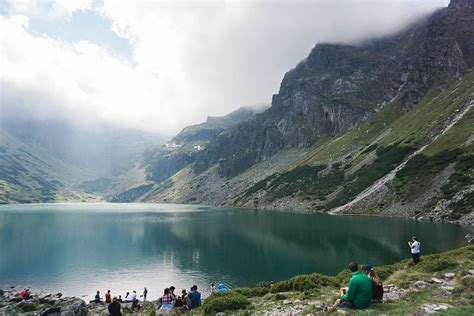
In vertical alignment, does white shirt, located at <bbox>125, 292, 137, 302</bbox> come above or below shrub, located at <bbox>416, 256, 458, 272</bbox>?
below

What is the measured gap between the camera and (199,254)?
235ft

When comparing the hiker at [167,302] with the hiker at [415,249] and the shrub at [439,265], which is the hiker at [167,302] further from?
the hiker at [415,249]

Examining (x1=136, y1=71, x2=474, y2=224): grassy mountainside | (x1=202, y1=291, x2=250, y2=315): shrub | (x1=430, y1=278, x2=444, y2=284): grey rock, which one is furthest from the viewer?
(x1=136, y1=71, x2=474, y2=224): grassy mountainside

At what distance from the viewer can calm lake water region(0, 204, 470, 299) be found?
175 ft

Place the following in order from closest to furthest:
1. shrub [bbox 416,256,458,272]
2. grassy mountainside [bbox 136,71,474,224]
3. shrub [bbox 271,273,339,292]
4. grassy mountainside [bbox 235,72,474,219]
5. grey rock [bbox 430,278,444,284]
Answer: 1. grey rock [bbox 430,278,444,284]
2. shrub [bbox 416,256,458,272]
3. shrub [bbox 271,273,339,292]
4. grassy mountainside [bbox 136,71,474,224]
5. grassy mountainside [bbox 235,72,474,219]

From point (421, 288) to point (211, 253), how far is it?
5391cm

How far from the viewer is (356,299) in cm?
1622

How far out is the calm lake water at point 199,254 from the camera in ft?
175

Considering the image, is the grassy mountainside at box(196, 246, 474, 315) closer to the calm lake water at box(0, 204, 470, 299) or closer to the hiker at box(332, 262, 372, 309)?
the hiker at box(332, 262, 372, 309)

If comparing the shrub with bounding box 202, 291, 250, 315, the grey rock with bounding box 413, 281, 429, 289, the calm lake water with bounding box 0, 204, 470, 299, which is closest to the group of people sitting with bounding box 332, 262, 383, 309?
the grey rock with bounding box 413, 281, 429, 289

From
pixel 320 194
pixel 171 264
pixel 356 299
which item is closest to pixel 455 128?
pixel 320 194

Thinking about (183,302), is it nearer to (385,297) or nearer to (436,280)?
(385,297)

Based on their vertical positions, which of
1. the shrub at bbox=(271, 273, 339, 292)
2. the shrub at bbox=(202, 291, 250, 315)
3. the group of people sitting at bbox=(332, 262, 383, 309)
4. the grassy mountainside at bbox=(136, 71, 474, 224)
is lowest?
the shrub at bbox=(271, 273, 339, 292)

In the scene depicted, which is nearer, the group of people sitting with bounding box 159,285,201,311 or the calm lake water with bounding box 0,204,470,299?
the group of people sitting with bounding box 159,285,201,311
